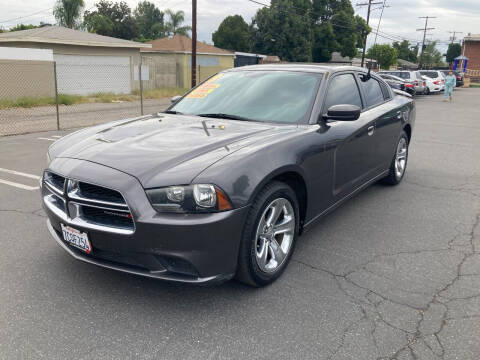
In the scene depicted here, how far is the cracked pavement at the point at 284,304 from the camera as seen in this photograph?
255 cm

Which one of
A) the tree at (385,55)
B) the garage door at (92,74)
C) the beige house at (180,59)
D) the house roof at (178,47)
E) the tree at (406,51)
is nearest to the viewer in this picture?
the garage door at (92,74)

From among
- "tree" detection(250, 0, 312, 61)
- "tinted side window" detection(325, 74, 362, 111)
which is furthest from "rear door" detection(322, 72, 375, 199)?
"tree" detection(250, 0, 312, 61)

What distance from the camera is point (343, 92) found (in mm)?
4441

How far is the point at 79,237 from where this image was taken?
113 inches

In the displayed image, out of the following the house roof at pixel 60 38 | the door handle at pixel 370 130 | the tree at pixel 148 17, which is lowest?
the door handle at pixel 370 130

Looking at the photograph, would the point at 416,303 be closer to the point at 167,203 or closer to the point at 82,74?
the point at 167,203

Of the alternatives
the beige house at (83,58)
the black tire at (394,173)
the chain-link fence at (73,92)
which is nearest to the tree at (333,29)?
the chain-link fence at (73,92)

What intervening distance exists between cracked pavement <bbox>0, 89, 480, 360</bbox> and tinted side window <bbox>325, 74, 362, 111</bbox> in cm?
127

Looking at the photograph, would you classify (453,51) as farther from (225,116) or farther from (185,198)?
(185,198)

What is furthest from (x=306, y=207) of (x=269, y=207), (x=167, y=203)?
(x=167, y=203)

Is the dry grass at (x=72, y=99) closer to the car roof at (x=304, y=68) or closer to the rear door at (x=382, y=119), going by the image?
the car roof at (x=304, y=68)

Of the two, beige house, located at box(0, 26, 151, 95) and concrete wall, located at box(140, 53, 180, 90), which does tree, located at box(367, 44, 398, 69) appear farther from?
beige house, located at box(0, 26, 151, 95)

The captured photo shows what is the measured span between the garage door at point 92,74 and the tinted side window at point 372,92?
21.2m

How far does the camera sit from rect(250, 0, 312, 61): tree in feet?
166
